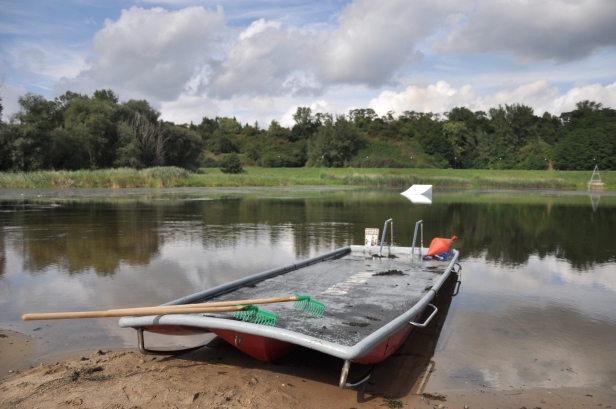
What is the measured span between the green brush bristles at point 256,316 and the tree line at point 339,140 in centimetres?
4747

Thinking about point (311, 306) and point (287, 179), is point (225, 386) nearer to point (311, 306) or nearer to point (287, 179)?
point (311, 306)

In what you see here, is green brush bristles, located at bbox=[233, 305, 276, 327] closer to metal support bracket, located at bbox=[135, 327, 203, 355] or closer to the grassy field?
metal support bracket, located at bbox=[135, 327, 203, 355]

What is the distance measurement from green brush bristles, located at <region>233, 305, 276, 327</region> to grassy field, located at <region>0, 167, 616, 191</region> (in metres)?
41.6

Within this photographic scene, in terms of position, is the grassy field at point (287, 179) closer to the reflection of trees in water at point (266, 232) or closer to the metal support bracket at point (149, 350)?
the reflection of trees in water at point (266, 232)

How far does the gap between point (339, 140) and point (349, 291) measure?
85.6 m

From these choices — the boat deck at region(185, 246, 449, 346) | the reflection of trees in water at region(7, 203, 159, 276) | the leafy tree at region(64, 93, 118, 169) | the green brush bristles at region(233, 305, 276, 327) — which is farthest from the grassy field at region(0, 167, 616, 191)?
the green brush bristles at region(233, 305, 276, 327)

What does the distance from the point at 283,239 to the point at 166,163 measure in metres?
50.3

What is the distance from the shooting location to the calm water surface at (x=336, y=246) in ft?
20.0

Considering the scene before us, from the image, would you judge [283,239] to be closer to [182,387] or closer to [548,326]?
[548,326]

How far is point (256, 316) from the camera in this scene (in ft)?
17.6

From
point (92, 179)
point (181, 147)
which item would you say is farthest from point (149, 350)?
point (181, 147)

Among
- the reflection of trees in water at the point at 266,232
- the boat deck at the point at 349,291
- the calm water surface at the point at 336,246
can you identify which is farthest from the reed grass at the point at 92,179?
the boat deck at the point at 349,291

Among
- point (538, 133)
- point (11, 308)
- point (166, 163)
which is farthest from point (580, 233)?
point (538, 133)

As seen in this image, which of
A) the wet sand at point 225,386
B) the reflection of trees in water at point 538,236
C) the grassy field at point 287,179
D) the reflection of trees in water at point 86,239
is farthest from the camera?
the grassy field at point 287,179
